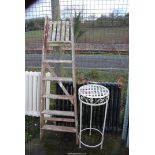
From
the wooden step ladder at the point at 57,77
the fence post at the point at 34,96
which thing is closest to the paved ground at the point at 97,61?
the fence post at the point at 34,96

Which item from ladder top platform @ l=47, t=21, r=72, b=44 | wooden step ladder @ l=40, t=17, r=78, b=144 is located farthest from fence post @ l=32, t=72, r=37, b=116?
ladder top platform @ l=47, t=21, r=72, b=44

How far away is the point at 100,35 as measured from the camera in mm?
3594

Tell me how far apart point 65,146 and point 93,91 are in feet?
2.09

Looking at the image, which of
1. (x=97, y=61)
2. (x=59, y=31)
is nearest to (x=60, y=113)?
(x=59, y=31)

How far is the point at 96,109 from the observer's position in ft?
9.18

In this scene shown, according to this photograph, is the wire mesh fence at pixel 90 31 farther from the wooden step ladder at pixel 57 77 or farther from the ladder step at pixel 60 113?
the ladder step at pixel 60 113

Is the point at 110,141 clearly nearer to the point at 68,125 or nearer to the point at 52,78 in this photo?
the point at 68,125

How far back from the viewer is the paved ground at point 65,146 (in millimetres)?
2566

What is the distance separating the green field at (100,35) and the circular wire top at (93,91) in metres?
0.98

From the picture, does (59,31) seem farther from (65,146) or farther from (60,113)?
(65,146)
